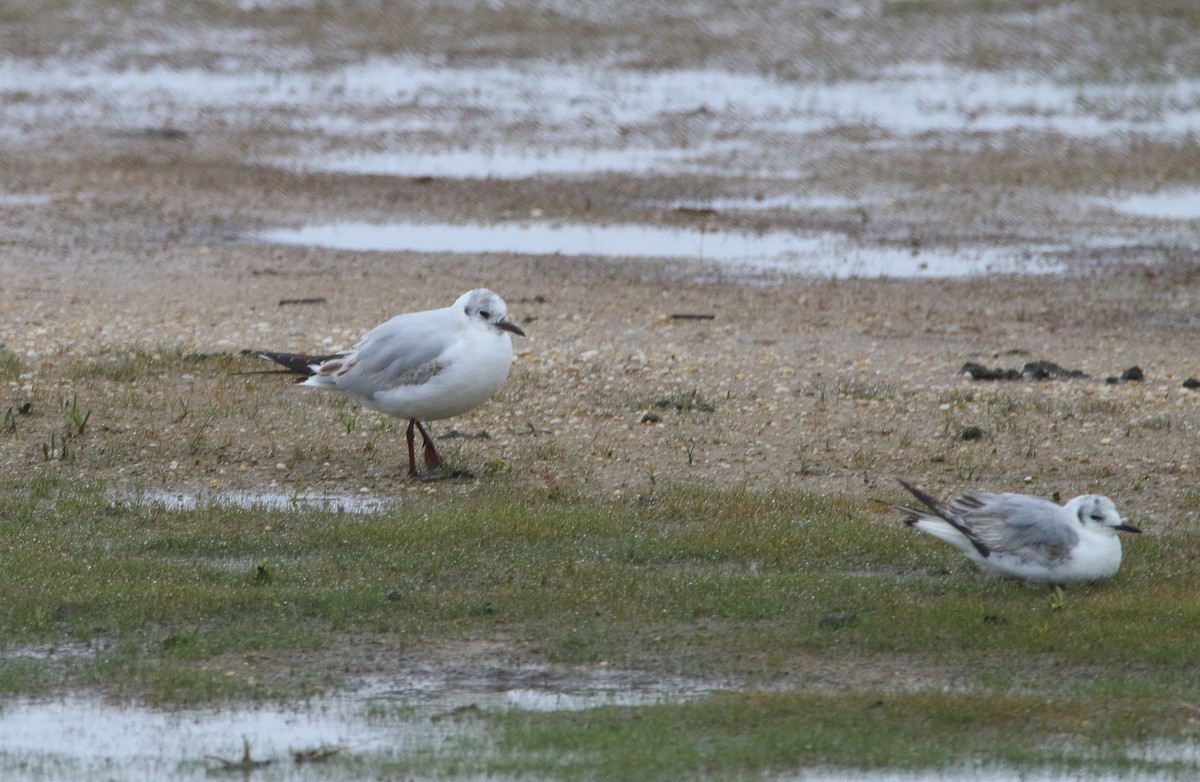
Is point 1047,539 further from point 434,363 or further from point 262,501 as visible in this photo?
point 262,501

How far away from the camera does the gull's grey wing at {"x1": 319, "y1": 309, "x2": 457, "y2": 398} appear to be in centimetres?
970

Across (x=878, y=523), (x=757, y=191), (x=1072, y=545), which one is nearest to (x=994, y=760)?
(x=1072, y=545)

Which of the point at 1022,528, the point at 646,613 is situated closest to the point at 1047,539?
the point at 1022,528

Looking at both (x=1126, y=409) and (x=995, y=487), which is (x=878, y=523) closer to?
(x=995, y=487)

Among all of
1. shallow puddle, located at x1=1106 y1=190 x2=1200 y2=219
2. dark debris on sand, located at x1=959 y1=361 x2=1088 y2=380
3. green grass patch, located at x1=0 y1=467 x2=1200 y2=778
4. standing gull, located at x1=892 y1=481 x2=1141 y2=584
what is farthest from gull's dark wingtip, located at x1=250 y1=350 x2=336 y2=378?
shallow puddle, located at x1=1106 y1=190 x2=1200 y2=219

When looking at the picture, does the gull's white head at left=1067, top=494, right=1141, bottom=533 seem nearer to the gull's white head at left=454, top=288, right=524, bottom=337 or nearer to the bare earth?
the bare earth

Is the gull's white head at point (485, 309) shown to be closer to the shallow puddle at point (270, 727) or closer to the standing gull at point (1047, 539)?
the standing gull at point (1047, 539)

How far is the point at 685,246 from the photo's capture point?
17.2 meters

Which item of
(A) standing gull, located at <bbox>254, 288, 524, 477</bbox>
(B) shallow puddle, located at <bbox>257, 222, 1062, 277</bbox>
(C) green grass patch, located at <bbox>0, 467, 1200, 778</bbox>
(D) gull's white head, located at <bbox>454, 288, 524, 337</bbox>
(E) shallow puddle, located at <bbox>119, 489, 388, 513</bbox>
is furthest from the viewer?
(B) shallow puddle, located at <bbox>257, 222, 1062, 277</bbox>

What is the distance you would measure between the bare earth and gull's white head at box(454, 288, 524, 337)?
0.83m

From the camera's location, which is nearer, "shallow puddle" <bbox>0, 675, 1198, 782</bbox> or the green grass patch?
"shallow puddle" <bbox>0, 675, 1198, 782</bbox>

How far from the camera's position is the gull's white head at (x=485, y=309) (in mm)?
9750

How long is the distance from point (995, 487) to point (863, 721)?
139 inches

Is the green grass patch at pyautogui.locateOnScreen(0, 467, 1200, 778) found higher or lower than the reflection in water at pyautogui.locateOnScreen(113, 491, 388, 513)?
higher
